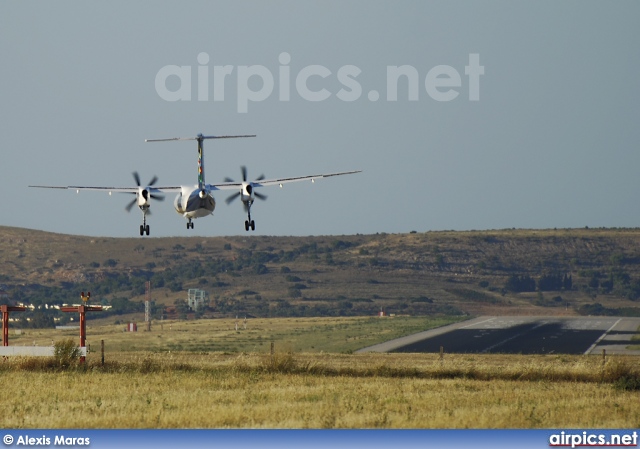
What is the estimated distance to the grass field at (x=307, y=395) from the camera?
38.2m

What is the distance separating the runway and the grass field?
76.0 feet

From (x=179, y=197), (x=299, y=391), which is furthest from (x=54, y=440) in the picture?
(x=179, y=197)

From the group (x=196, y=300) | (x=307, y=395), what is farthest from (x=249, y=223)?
(x=196, y=300)

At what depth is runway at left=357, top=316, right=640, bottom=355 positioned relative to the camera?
9500 centimetres

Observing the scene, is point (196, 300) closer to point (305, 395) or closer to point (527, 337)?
point (527, 337)

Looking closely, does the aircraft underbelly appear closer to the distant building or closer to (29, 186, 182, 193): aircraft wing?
(29, 186, 182, 193): aircraft wing

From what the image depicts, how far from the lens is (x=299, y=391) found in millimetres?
47625

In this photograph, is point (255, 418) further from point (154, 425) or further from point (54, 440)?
point (54, 440)

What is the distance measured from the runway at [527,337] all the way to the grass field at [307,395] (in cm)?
2316

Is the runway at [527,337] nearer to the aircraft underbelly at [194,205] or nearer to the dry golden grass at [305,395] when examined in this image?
the dry golden grass at [305,395]

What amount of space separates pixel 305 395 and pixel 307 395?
9 centimetres

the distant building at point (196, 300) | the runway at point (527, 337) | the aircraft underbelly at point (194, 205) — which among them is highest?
the aircraft underbelly at point (194, 205)

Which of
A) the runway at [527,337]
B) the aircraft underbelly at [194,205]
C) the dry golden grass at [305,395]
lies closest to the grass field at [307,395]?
the dry golden grass at [305,395]

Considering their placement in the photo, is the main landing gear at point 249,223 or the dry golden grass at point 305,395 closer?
the dry golden grass at point 305,395
